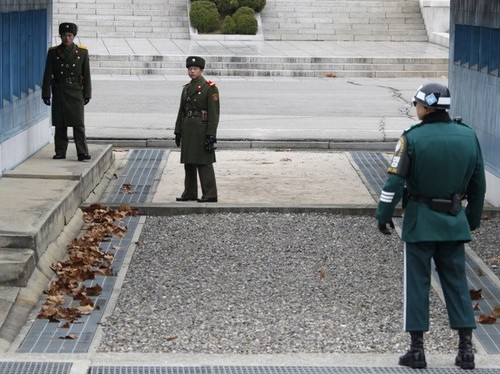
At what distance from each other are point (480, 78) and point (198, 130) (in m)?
3.25

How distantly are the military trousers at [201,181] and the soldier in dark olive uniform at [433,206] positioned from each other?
6099mm

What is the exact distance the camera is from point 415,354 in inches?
309

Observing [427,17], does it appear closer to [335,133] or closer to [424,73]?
[424,73]

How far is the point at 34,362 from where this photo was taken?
25.7 feet

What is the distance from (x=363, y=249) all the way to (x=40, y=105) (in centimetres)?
641

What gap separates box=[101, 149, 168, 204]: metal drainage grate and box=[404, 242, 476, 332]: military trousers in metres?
6.08

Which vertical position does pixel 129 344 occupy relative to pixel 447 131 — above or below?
below

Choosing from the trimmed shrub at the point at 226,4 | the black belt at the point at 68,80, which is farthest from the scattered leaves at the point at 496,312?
the trimmed shrub at the point at 226,4

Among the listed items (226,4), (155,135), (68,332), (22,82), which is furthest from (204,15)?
(68,332)

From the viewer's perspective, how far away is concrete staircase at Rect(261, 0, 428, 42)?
39.0 metres

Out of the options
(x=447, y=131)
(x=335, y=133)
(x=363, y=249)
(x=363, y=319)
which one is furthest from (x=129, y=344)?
(x=335, y=133)

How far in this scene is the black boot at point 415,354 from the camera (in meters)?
7.83

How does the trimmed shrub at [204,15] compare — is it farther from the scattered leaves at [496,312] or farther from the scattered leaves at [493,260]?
the scattered leaves at [496,312]

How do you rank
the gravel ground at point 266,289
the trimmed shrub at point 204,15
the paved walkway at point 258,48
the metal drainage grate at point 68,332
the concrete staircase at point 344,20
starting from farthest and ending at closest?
the concrete staircase at point 344,20, the trimmed shrub at point 204,15, the paved walkway at point 258,48, the gravel ground at point 266,289, the metal drainage grate at point 68,332
